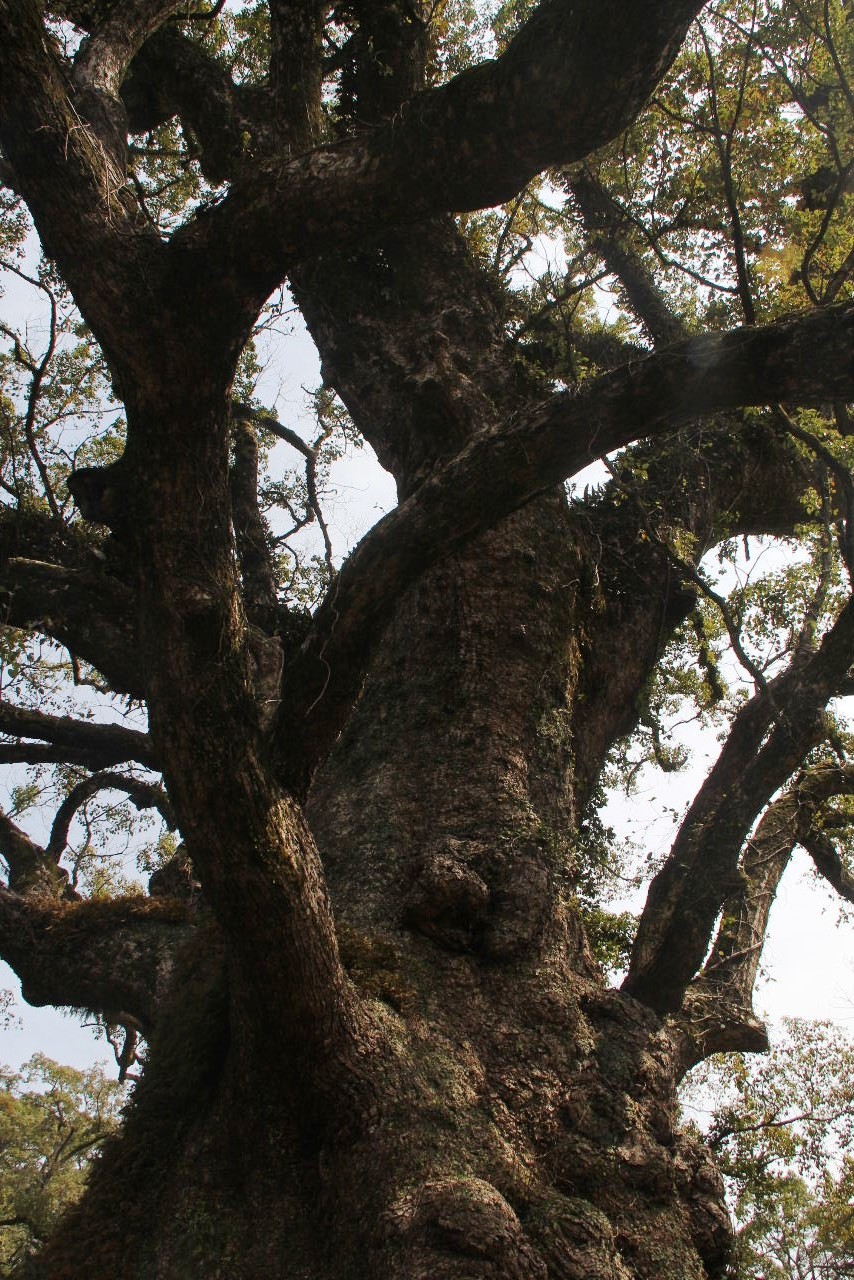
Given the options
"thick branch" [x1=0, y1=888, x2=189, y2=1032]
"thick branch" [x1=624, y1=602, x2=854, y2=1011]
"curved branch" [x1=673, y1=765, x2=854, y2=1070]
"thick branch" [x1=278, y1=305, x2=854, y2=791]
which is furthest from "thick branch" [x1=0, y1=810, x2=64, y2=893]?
"curved branch" [x1=673, y1=765, x2=854, y2=1070]

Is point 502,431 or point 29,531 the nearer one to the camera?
point 502,431

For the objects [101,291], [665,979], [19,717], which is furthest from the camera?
[19,717]

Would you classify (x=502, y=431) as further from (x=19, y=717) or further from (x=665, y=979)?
(x=19, y=717)

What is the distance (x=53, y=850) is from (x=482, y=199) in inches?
231

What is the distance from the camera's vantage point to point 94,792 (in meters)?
7.59

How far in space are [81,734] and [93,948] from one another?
6.54 ft

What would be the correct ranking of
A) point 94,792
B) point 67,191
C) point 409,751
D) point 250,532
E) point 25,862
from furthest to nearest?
point 250,532 < point 94,792 < point 25,862 < point 409,751 < point 67,191

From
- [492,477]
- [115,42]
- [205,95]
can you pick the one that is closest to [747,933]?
[492,477]

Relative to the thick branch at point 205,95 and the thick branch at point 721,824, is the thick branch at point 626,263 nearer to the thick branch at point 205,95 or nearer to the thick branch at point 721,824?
the thick branch at point 205,95

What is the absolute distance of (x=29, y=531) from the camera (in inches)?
291

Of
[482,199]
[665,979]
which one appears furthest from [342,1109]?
[482,199]

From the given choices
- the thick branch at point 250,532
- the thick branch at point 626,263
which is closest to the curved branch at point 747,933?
the thick branch at point 250,532

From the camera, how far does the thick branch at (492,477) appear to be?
318 centimetres

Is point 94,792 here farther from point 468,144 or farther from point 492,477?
point 468,144
